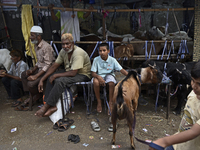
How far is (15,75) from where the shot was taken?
4.74 meters

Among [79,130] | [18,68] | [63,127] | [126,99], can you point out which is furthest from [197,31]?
[18,68]

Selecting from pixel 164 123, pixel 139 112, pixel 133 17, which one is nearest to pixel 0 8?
pixel 133 17

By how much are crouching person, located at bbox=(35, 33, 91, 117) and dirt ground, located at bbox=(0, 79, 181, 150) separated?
45 centimetres

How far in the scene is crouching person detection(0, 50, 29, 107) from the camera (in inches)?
180

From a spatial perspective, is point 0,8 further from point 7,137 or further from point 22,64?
point 7,137

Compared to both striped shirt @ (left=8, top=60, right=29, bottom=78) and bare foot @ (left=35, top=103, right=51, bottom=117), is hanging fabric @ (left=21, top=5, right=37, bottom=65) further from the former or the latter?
bare foot @ (left=35, top=103, right=51, bottom=117)

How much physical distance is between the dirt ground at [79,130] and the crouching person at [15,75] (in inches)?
27.6

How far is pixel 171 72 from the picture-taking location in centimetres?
371

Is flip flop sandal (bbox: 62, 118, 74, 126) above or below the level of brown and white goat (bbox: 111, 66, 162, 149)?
below

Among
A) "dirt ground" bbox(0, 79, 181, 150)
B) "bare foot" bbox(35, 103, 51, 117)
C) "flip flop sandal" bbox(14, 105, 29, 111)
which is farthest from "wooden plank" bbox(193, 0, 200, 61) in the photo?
"flip flop sandal" bbox(14, 105, 29, 111)

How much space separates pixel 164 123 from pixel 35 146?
263 centimetres

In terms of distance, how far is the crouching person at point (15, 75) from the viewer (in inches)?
180

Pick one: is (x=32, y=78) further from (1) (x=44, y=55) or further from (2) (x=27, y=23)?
(2) (x=27, y=23)

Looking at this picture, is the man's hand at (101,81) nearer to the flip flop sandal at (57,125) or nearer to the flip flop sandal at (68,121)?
the flip flop sandal at (68,121)
